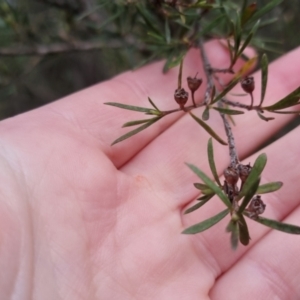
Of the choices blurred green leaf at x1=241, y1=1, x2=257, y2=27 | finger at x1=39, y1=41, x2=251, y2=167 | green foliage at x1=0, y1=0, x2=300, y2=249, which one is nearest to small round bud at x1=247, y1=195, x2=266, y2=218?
green foliage at x1=0, y1=0, x2=300, y2=249

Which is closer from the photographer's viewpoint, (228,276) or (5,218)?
(5,218)

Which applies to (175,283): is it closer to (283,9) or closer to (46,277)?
(46,277)

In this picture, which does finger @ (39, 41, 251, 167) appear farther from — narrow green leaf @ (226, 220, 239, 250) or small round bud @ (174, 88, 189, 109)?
narrow green leaf @ (226, 220, 239, 250)

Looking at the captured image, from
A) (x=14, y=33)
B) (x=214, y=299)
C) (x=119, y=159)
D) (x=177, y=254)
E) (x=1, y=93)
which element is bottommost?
(x=214, y=299)

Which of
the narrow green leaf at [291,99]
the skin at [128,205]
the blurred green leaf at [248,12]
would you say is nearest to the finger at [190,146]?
the skin at [128,205]

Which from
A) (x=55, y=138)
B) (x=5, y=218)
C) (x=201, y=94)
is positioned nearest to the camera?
(x=5, y=218)

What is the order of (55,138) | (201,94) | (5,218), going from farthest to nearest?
1. (201,94)
2. (55,138)
3. (5,218)

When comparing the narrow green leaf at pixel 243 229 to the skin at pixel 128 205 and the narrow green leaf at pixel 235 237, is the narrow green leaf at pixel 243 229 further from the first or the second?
the skin at pixel 128 205

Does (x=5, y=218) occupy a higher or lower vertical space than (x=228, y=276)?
higher

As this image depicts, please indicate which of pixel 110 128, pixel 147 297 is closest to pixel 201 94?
pixel 110 128
